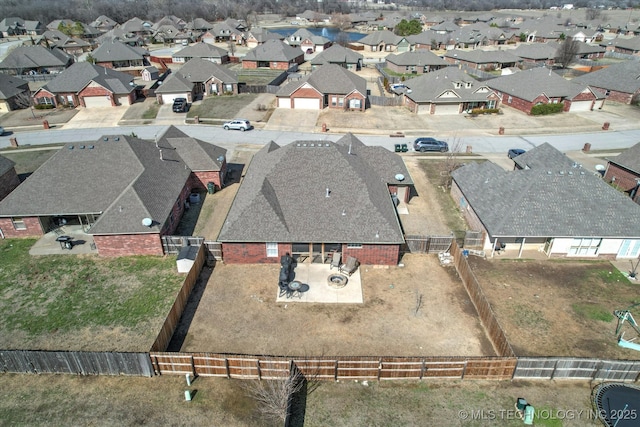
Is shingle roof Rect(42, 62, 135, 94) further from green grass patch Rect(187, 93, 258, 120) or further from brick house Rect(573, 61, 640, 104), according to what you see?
brick house Rect(573, 61, 640, 104)

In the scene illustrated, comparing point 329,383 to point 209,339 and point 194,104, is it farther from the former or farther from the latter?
point 194,104

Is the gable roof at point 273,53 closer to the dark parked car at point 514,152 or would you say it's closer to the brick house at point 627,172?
the dark parked car at point 514,152

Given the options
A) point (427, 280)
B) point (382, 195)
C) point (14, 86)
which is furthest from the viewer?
point (14, 86)

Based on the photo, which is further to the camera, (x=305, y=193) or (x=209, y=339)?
(x=305, y=193)

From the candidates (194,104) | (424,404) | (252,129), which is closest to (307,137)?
(252,129)

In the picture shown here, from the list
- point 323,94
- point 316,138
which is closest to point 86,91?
point 323,94

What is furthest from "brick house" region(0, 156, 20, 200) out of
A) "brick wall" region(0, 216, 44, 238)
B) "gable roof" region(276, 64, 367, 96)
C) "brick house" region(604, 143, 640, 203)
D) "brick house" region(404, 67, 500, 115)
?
"brick house" region(604, 143, 640, 203)

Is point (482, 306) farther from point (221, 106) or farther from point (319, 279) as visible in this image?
point (221, 106)
